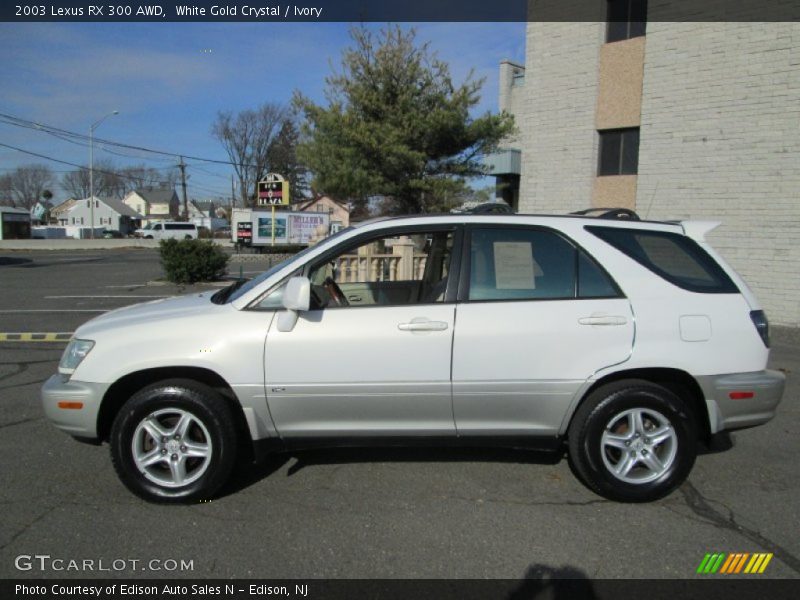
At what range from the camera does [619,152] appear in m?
13.6

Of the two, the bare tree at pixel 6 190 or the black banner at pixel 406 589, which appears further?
the bare tree at pixel 6 190

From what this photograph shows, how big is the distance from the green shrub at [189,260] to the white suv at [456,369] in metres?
13.6

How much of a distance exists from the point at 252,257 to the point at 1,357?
24.5 m

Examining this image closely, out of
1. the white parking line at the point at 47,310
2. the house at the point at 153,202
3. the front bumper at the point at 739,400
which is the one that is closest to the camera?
the front bumper at the point at 739,400

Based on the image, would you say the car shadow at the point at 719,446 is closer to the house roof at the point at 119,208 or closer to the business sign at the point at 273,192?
the business sign at the point at 273,192

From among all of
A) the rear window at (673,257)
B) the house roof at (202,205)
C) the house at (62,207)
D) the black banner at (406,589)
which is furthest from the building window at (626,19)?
the house roof at (202,205)

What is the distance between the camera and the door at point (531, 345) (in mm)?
3648

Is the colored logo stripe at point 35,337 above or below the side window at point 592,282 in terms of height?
below

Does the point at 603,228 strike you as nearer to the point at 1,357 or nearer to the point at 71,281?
the point at 1,357

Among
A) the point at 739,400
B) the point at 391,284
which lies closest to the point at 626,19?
the point at 391,284

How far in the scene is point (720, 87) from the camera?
38.2ft

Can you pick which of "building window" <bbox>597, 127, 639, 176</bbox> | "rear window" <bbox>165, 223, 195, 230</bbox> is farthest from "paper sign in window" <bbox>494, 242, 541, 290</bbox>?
"rear window" <bbox>165, 223, 195, 230</bbox>

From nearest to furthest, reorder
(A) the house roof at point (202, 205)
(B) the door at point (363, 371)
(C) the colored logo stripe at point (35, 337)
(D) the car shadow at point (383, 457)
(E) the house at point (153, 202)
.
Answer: (B) the door at point (363, 371) → (D) the car shadow at point (383, 457) → (C) the colored logo stripe at point (35, 337) → (E) the house at point (153, 202) → (A) the house roof at point (202, 205)

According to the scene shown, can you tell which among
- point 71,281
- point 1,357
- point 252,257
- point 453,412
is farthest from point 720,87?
point 252,257
